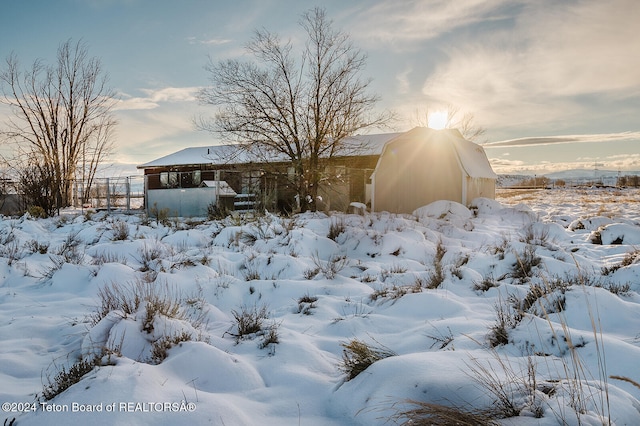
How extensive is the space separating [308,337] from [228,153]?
16.1m

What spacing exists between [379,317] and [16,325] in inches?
146

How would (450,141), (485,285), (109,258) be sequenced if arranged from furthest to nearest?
(450,141) < (109,258) < (485,285)

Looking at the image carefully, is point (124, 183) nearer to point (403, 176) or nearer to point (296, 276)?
point (403, 176)

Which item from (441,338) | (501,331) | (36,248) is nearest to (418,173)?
(36,248)

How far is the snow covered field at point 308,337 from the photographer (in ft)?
7.38

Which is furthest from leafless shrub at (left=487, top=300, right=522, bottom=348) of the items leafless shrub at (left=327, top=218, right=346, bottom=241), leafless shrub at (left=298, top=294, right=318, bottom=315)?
leafless shrub at (left=327, top=218, right=346, bottom=241)

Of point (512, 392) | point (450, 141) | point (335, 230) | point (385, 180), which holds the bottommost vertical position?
point (512, 392)

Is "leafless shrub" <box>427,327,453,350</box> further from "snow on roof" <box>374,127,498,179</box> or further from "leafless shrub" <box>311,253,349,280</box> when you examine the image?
"snow on roof" <box>374,127,498,179</box>

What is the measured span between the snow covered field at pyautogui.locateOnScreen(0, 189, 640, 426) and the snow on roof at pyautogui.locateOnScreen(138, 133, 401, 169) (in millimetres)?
9389

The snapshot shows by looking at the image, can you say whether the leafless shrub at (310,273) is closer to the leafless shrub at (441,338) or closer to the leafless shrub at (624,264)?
the leafless shrub at (441,338)

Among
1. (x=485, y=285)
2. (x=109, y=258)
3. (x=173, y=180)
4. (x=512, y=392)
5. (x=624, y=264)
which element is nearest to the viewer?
(x=512, y=392)

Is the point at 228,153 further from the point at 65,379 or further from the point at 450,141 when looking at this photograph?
the point at 65,379

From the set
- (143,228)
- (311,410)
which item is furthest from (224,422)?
(143,228)

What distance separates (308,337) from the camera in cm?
394
